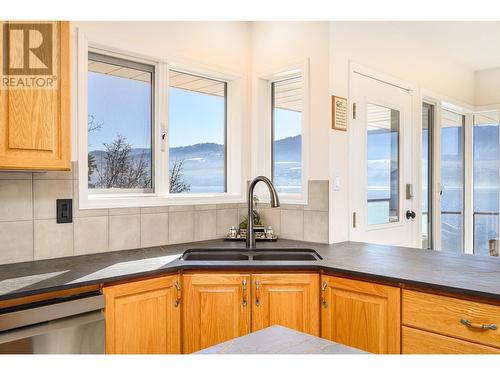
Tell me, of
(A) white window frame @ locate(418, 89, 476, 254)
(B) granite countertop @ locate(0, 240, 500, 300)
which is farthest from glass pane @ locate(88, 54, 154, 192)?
(A) white window frame @ locate(418, 89, 476, 254)

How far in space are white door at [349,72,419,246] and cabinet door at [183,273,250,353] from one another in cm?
109

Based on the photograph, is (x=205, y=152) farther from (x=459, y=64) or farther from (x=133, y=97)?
(x=459, y=64)

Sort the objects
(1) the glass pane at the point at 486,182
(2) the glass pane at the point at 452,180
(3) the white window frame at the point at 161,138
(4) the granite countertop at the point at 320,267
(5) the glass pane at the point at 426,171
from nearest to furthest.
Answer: (4) the granite countertop at the point at 320,267 < (3) the white window frame at the point at 161,138 < (5) the glass pane at the point at 426,171 < (2) the glass pane at the point at 452,180 < (1) the glass pane at the point at 486,182

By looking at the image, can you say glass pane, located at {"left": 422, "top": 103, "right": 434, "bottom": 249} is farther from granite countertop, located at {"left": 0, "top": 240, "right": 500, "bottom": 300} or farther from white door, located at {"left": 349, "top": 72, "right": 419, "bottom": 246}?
granite countertop, located at {"left": 0, "top": 240, "right": 500, "bottom": 300}

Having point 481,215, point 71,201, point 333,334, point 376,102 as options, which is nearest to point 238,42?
point 376,102

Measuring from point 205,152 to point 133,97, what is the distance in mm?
687

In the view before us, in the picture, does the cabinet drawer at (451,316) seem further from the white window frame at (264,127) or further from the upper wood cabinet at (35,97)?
the upper wood cabinet at (35,97)

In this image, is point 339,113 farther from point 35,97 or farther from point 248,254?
point 35,97

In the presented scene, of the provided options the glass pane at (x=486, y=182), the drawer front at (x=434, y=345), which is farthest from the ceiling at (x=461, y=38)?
the drawer front at (x=434, y=345)

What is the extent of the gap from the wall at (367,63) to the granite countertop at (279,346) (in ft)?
5.67

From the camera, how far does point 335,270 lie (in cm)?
202

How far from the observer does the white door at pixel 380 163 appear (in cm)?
289

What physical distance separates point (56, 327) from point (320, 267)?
48.4 inches

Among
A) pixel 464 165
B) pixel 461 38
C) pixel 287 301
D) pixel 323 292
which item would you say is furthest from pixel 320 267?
pixel 464 165
